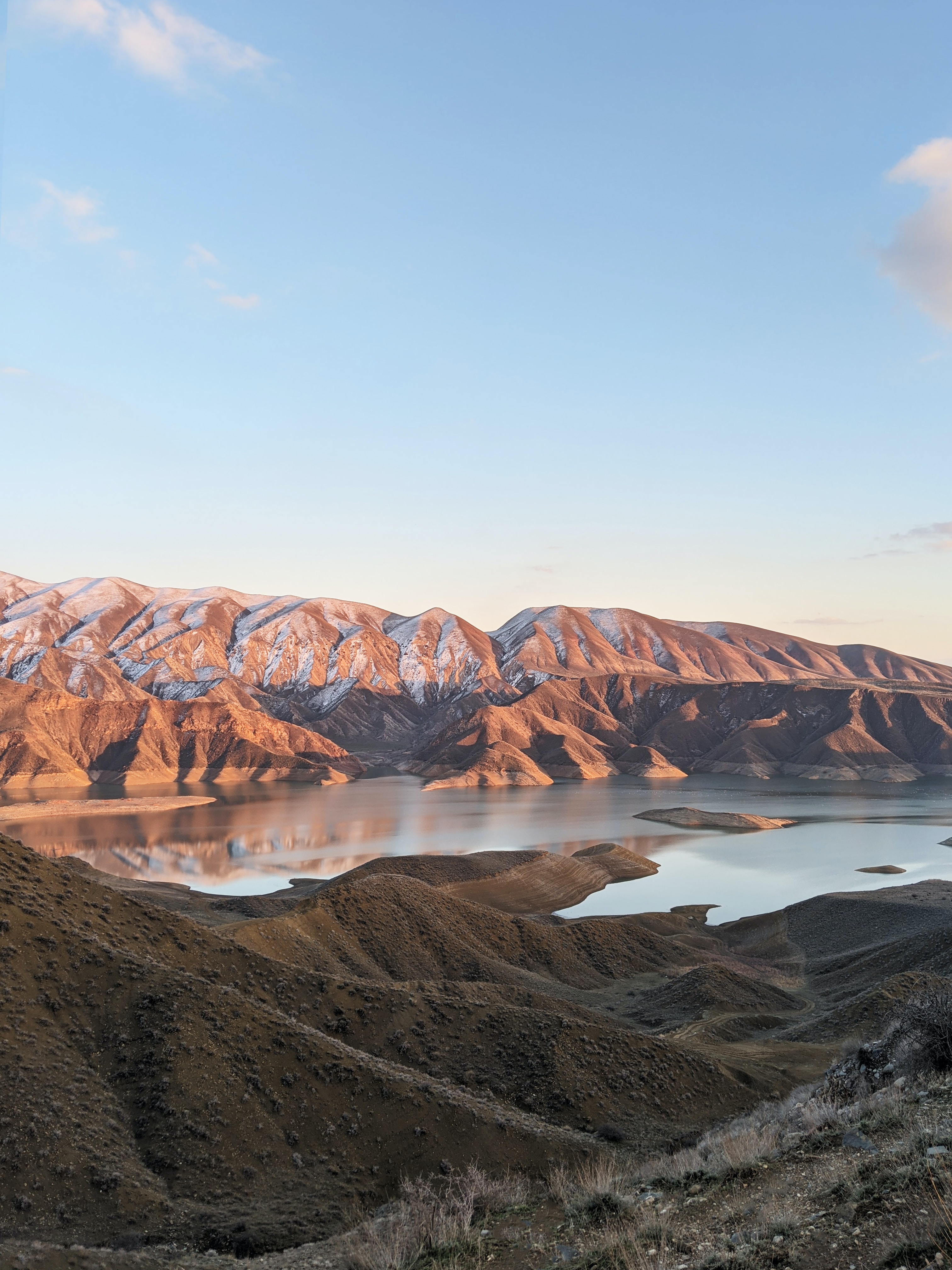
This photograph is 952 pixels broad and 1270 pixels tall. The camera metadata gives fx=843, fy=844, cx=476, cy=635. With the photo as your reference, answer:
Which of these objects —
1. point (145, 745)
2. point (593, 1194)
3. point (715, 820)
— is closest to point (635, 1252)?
point (593, 1194)

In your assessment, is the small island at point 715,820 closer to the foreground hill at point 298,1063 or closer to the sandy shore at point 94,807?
the sandy shore at point 94,807

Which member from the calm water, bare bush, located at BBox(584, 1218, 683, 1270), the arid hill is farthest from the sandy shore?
bare bush, located at BBox(584, 1218, 683, 1270)

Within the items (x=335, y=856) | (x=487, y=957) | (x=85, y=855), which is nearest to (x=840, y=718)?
(x=335, y=856)

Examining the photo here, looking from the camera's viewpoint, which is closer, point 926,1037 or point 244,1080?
point 926,1037

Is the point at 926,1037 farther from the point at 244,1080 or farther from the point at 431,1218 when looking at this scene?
the point at 244,1080

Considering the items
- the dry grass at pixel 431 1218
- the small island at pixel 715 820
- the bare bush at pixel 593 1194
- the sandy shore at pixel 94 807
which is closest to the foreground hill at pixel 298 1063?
the dry grass at pixel 431 1218

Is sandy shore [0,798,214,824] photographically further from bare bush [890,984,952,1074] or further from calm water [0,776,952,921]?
bare bush [890,984,952,1074]
